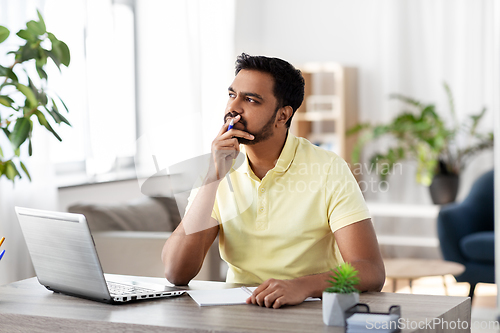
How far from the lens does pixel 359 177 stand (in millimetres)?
5609

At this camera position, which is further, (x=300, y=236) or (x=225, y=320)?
(x=300, y=236)

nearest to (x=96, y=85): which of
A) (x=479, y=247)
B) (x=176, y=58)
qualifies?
(x=176, y=58)

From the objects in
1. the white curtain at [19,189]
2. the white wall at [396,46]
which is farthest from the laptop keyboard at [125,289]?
the white wall at [396,46]

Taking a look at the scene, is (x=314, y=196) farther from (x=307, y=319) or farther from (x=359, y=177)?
(x=359, y=177)

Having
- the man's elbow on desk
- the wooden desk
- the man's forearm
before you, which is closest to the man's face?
the man's forearm

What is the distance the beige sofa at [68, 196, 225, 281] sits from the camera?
2.88 meters

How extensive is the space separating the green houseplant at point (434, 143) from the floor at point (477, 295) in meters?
0.64

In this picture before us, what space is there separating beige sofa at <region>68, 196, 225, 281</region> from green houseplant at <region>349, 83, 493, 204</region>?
2191 millimetres

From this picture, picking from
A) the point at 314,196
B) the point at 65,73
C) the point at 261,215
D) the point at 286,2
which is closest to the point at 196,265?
the point at 261,215

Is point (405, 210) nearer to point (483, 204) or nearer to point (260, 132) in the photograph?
point (483, 204)

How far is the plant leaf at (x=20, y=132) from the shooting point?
72.7 inches

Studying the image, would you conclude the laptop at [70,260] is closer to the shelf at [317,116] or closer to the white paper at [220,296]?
the white paper at [220,296]

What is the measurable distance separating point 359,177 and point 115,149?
260cm

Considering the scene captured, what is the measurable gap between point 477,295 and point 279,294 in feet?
10.8
